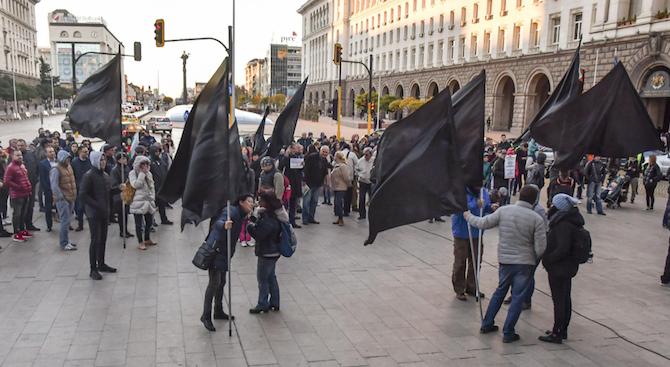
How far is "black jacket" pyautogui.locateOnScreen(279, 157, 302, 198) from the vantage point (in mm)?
11880

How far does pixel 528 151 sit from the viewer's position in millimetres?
18156

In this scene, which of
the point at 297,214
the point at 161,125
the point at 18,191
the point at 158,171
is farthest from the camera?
the point at 161,125

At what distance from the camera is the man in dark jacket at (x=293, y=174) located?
1173 centimetres

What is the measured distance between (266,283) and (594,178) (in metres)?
10.9

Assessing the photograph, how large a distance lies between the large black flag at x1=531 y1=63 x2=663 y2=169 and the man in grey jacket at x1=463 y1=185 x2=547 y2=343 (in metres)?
1.31

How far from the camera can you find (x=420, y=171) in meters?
5.77

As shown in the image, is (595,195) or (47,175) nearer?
(47,175)

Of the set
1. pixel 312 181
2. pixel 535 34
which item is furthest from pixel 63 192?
pixel 535 34

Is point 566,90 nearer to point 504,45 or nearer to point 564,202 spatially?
point 564,202

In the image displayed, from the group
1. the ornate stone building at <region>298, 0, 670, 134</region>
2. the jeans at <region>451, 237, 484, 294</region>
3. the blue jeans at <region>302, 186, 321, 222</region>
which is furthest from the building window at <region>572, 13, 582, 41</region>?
the jeans at <region>451, 237, 484, 294</region>

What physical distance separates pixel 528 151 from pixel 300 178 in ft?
31.9

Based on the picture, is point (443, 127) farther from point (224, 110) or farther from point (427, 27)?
point (427, 27)

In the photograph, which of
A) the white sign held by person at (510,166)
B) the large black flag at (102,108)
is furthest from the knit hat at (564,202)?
the white sign held by person at (510,166)

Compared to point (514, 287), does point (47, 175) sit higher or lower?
higher
